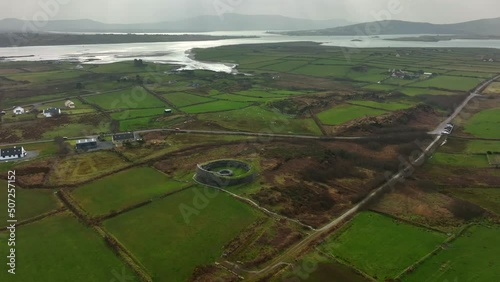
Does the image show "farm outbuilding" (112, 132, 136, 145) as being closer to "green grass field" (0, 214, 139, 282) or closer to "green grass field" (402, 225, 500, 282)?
"green grass field" (0, 214, 139, 282)

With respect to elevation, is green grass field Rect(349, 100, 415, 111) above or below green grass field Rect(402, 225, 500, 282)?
above

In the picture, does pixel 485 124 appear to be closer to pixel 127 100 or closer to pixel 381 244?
pixel 381 244

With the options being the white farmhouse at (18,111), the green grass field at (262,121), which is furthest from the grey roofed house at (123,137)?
the white farmhouse at (18,111)

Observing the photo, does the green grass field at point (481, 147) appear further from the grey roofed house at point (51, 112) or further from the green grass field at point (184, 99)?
the grey roofed house at point (51, 112)

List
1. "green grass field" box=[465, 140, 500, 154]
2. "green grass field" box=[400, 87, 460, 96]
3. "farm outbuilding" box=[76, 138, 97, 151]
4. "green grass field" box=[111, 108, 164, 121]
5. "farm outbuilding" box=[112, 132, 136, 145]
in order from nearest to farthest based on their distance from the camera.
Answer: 1. "farm outbuilding" box=[76, 138, 97, 151]
2. "green grass field" box=[465, 140, 500, 154]
3. "farm outbuilding" box=[112, 132, 136, 145]
4. "green grass field" box=[111, 108, 164, 121]
5. "green grass field" box=[400, 87, 460, 96]

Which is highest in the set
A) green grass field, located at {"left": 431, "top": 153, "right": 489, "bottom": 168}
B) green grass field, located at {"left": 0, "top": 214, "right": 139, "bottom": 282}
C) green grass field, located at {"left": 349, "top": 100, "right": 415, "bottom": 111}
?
green grass field, located at {"left": 349, "top": 100, "right": 415, "bottom": 111}

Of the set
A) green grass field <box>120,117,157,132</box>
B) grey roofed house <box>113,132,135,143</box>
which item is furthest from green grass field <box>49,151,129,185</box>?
green grass field <box>120,117,157,132</box>

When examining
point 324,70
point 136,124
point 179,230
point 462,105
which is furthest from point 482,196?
point 324,70

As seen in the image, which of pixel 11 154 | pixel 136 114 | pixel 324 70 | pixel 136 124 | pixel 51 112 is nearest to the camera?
pixel 11 154
